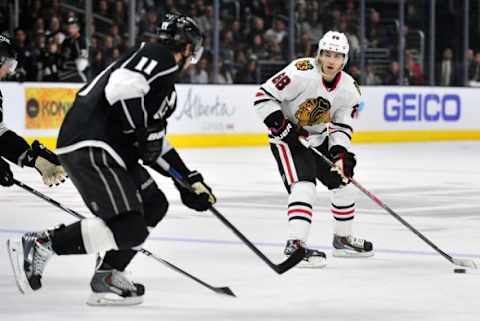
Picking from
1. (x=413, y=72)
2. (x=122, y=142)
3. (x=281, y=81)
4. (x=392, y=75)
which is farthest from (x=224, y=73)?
(x=122, y=142)

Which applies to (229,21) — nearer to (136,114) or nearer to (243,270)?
(243,270)

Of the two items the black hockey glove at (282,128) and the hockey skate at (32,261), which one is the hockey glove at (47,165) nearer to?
the hockey skate at (32,261)

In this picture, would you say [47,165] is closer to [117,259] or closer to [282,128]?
[117,259]

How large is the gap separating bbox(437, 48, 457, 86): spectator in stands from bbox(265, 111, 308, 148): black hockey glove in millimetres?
13217

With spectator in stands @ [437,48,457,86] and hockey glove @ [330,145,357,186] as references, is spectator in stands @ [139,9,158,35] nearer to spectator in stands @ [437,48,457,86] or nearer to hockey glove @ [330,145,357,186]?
spectator in stands @ [437,48,457,86]

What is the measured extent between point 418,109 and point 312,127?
12.1m

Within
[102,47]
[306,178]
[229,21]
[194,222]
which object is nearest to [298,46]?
[229,21]

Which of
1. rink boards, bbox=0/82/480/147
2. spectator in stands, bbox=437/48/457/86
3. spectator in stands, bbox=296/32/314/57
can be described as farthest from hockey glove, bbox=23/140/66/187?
spectator in stands, bbox=437/48/457/86

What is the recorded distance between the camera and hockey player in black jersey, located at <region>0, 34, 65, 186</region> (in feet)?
18.0

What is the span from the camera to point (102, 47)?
15555 millimetres

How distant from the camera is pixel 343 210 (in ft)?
22.0

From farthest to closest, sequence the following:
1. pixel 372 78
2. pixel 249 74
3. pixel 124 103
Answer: pixel 372 78, pixel 249 74, pixel 124 103

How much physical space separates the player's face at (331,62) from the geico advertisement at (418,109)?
1142 centimetres

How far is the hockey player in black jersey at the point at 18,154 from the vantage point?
5473mm
